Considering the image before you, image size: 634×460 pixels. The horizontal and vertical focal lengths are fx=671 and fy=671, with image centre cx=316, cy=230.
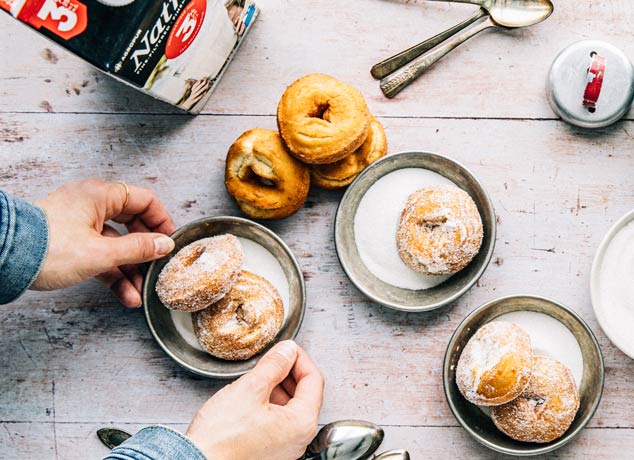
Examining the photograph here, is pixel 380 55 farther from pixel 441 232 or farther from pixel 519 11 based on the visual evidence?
pixel 441 232

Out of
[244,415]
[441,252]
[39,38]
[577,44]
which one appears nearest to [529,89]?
[577,44]

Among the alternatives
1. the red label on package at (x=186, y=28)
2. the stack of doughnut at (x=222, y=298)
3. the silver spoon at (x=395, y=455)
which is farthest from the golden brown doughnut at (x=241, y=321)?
the red label on package at (x=186, y=28)

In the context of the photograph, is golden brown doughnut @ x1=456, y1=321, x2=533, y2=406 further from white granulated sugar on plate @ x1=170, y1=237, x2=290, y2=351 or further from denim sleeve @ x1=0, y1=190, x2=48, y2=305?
denim sleeve @ x1=0, y1=190, x2=48, y2=305

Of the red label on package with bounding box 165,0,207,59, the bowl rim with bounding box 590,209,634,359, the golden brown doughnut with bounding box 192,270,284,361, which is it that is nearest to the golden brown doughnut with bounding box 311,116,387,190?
the golden brown doughnut with bounding box 192,270,284,361

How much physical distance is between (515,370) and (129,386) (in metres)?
0.76

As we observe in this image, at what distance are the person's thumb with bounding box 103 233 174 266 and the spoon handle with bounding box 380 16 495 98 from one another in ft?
1.72

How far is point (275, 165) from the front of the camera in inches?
48.0

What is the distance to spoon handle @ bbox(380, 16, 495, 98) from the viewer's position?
1312 millimetres

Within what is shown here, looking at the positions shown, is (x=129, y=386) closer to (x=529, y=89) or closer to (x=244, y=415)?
(x=244, y=415)

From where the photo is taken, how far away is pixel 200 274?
118 centimetres

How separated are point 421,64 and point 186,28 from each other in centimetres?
49

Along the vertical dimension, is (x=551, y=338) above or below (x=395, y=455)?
above

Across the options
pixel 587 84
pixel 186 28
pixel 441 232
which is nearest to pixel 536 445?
pixel 441 232

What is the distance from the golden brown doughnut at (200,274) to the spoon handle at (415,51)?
0.44m
